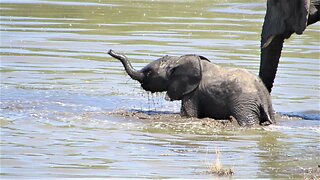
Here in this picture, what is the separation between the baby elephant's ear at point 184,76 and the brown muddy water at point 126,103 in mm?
338

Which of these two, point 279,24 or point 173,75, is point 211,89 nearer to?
point 173,75

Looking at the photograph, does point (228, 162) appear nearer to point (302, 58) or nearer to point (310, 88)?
point (310, 88)

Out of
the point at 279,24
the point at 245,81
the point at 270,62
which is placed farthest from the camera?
the point at 270,62

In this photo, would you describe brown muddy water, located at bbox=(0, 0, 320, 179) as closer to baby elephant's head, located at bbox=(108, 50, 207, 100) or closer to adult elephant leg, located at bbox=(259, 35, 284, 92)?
baby elephant's head, located at bbox=(108, 50, 207, 100)

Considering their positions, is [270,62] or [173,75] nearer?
[173,75]

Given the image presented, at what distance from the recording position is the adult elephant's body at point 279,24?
15.9 meters

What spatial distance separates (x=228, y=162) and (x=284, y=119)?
3.91m

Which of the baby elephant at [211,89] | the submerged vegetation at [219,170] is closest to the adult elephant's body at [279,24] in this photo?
the baby elephant at [211,89]

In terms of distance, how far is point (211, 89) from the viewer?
15680mm

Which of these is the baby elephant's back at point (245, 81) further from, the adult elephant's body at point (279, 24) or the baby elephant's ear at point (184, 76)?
the adult elephant's body at point (279, 24)

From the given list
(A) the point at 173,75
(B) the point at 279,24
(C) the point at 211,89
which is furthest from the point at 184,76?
(B) the point at 279,24

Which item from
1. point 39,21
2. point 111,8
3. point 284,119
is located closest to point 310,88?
point 284,119

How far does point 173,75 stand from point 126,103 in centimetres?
134

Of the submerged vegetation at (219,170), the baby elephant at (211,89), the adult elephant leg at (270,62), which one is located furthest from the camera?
the adult elephant leg at (270,62)
